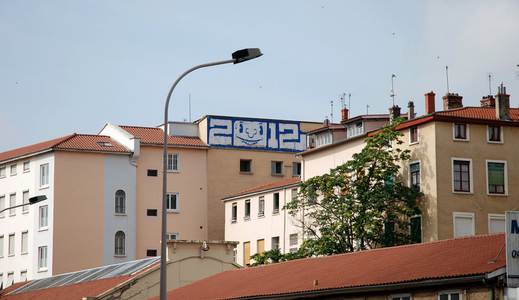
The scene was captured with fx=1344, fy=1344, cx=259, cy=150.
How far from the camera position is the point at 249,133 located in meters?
116

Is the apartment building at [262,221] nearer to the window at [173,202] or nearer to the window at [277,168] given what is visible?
the window at [173,202]

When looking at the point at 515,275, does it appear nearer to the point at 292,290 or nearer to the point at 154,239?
the point at 292,290

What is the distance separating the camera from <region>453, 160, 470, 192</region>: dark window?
8344 cm

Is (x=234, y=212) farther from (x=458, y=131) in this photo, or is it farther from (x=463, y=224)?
(x=463, y=224)

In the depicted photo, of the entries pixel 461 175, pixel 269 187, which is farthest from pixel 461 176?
pixel 269 187

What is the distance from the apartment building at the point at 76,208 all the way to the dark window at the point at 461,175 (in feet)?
121

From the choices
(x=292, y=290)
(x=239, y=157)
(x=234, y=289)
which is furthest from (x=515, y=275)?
(x=239, y=157)

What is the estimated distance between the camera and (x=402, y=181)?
85.6 m

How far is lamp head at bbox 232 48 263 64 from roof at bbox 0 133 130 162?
76302 millimetres

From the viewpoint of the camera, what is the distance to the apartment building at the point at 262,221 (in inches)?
3903

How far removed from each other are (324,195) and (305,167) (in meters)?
9.94

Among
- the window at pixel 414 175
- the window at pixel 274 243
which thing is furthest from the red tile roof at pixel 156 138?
the window at pixel 414 175

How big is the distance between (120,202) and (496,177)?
3913cm

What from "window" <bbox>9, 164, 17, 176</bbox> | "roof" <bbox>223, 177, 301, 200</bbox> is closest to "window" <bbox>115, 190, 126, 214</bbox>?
"roof" <bbox>223, 177, 301, 200</bbox>
